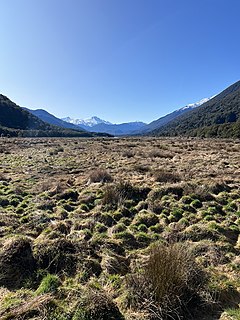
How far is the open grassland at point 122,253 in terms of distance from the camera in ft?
14.5

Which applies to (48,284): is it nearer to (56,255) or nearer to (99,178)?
(56,255)

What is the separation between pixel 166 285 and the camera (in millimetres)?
4441

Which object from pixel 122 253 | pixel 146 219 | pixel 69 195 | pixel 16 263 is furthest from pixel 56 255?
pixel 69 195

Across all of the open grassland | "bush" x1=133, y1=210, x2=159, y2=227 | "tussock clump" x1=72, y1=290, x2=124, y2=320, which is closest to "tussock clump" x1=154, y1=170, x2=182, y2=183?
the open grassland

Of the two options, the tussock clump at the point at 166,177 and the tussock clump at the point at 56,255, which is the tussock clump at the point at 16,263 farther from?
the tussock clump at the point at 166,177

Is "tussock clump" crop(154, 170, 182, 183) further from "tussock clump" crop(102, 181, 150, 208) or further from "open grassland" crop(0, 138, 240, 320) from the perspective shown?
"tussock clump" crop(102, 181, 150, 208)

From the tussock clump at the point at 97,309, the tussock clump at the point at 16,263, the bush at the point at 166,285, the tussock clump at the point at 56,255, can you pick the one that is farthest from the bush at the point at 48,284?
the bush at the point at 166,285

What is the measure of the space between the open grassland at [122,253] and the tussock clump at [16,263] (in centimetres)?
2

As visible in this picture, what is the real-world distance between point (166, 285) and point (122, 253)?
7.10ft

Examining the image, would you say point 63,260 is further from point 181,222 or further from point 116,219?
point 181,222

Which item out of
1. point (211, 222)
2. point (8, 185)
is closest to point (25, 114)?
point (8, 185)

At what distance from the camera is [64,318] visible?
4164 millimetres

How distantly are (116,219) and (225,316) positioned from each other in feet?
15.4

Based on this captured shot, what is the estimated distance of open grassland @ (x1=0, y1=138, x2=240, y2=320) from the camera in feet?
14.5
